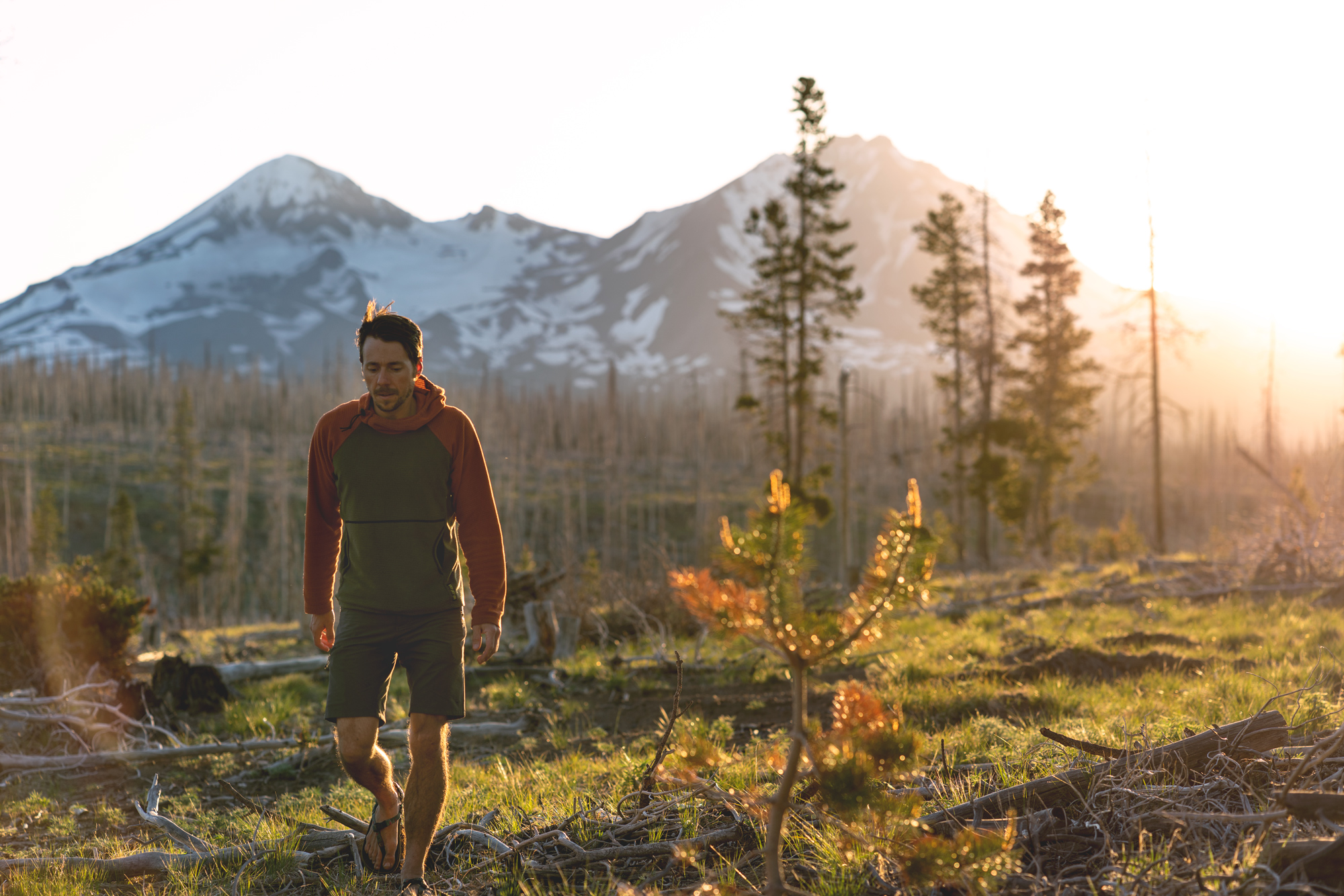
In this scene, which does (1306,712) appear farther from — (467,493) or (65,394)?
(65,394)

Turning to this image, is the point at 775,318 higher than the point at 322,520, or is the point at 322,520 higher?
the point at 775,318

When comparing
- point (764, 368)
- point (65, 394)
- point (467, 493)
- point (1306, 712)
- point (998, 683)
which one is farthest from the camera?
point (65, 394)

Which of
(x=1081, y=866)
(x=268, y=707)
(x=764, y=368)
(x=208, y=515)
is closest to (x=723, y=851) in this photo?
(x=1081, y=866)

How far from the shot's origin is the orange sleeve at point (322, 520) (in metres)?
3.74

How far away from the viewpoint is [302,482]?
2469 inches

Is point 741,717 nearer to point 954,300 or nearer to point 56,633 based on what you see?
point 56,633

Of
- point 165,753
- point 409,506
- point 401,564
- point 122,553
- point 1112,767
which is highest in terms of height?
point 409,506

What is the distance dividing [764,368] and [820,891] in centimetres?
2470

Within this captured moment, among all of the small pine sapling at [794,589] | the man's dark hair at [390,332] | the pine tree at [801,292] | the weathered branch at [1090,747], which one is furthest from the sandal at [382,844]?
the pine tree at [801,292]

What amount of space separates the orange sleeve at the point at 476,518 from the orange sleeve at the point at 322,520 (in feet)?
1.72

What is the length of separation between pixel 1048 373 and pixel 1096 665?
1168 inches

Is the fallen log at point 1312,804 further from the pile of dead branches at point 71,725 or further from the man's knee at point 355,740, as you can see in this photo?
the pile of dead branches at point 71,725

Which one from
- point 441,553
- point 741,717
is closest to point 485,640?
point 441,553

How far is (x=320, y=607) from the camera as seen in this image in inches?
151
